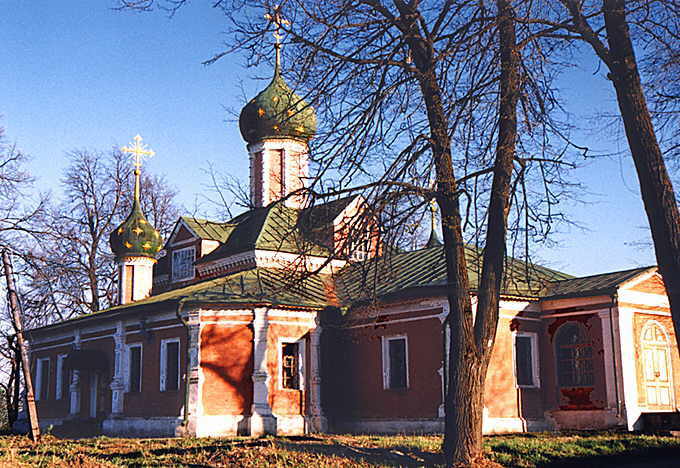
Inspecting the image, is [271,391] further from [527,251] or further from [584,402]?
[527,251]

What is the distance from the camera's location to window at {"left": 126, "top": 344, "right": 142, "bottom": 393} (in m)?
25.3

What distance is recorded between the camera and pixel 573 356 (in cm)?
2236

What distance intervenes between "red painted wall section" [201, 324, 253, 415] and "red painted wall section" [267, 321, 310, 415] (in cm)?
56

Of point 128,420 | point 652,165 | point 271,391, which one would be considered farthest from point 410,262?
point 652,165

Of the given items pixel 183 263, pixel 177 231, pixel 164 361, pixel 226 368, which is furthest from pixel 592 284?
pixel 177 231

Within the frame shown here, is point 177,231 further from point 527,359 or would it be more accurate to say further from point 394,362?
point 527,359

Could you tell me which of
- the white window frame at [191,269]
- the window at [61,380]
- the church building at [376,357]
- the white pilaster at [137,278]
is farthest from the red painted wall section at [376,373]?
the window at [61,380]

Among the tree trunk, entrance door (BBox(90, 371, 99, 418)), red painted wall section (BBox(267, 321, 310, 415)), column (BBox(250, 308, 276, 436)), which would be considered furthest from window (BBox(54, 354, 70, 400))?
the tree trunk

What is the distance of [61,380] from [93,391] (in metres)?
2.15

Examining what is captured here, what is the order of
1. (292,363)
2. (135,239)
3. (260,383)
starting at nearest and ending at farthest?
1. (260,383)
2. (292,363)
3. (135,239)

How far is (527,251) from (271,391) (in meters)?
11.9

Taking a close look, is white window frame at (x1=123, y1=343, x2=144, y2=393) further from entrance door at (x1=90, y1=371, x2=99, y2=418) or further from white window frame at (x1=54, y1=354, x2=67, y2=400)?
white window frame at (x1=54, y1=354, x2=67, y2=400)

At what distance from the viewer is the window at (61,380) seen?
98.3 feet

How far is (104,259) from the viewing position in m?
37.9
